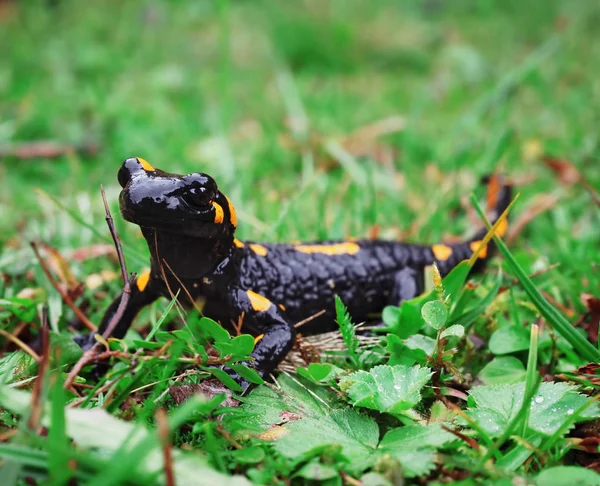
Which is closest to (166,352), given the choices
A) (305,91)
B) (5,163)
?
(5,163)

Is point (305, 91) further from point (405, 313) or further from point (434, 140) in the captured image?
point (405, 313)

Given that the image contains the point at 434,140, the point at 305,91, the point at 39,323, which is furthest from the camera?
the point at 305,91

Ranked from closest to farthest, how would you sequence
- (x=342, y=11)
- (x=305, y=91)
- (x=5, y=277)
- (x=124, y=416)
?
(x=124, y=416) < (x=5, y=277) < (x=305, y=91) < (x=342, y=11)

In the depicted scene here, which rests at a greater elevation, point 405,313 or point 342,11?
point 342,11

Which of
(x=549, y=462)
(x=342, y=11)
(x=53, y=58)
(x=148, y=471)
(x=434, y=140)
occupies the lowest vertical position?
(x=549, y=462)

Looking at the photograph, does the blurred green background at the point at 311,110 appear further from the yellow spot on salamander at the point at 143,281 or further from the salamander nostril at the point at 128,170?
the salamander nostril at the point at 128,170

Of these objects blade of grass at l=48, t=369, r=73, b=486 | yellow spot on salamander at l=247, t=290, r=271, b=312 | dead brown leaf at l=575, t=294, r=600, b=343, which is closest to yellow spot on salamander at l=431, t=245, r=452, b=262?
dead brown leaf at l=575, t=294, r=600, b=343
